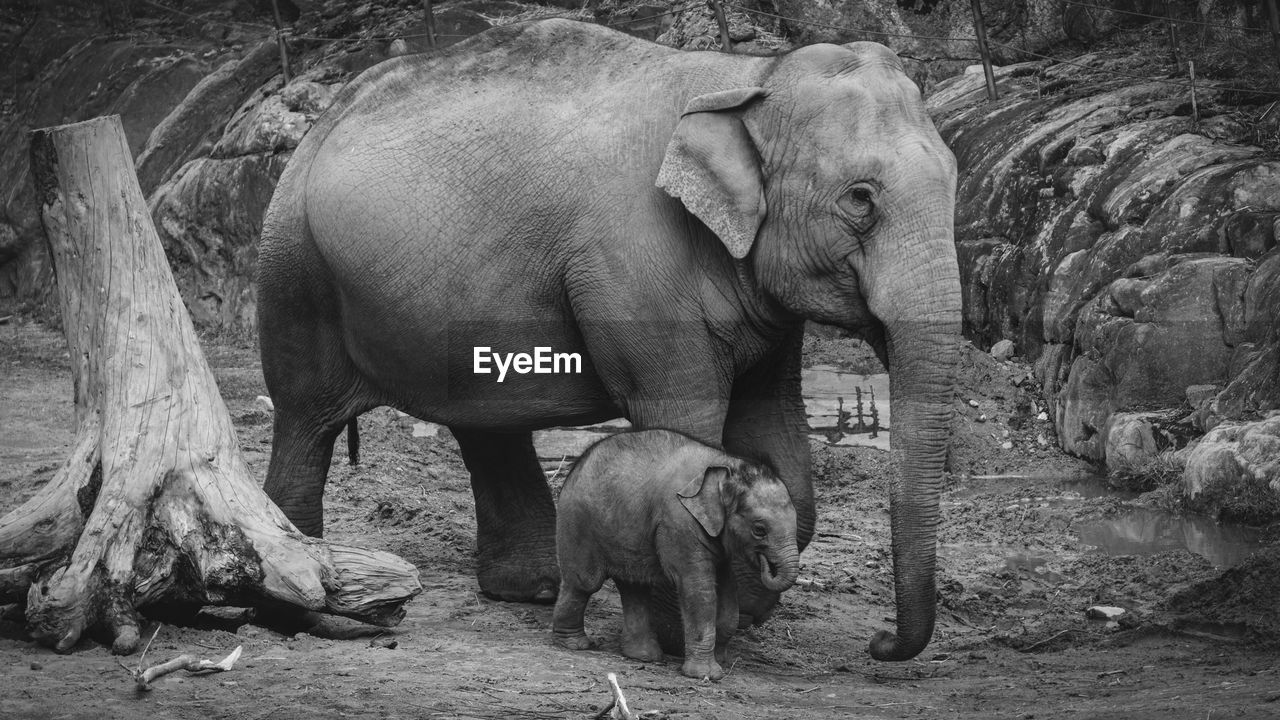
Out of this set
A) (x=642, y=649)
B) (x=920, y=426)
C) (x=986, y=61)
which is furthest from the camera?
(x=986, y=61)

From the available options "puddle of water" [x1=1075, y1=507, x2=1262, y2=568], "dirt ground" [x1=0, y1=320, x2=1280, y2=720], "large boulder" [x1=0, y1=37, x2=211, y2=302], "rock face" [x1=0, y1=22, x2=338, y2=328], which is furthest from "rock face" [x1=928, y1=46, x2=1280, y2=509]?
"large boulder" [x1=0, y1=37, x2=211, y2=302]

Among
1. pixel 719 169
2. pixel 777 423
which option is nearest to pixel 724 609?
pixel 777 423

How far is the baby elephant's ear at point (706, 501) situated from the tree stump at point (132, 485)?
1.30 meters

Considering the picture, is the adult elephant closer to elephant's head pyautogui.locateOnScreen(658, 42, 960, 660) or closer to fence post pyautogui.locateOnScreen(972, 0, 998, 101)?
elephant's head pyautogui.locateOnScreen(658, 42, 960, 660)

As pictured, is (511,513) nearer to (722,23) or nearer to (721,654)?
(721,654)

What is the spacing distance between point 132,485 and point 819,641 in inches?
133

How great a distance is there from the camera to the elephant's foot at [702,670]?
657 centimetres

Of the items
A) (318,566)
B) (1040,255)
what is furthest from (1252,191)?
(318,566)

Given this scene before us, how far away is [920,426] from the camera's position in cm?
656

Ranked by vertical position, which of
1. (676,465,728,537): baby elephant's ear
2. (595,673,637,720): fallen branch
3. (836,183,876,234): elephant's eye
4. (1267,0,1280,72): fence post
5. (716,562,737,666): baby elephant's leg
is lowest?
(716,562,737,666): baby elephant's leg

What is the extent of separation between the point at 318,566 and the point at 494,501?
2231mm

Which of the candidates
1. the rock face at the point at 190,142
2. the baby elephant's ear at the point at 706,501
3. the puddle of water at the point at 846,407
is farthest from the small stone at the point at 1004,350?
the baby elephant's ear at the point at 706,501

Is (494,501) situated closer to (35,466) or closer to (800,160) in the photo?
(800,160)

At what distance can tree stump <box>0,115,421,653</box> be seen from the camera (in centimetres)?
635
